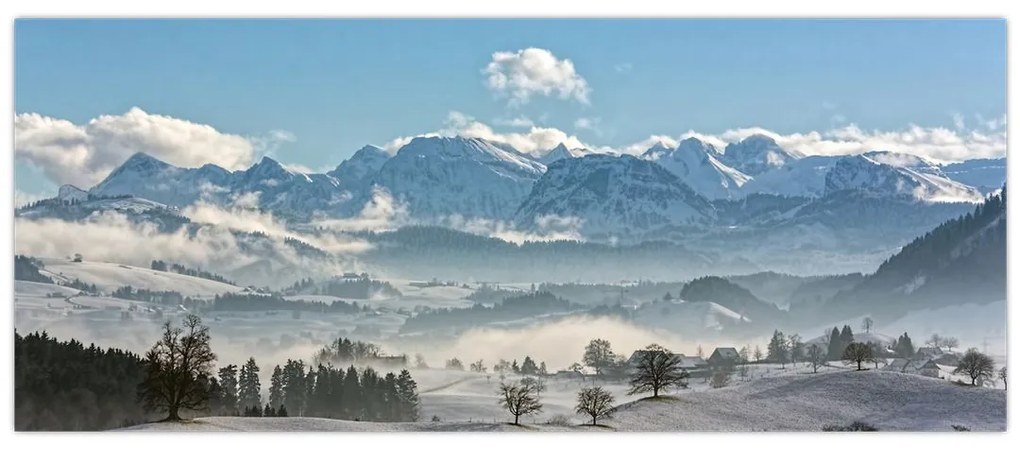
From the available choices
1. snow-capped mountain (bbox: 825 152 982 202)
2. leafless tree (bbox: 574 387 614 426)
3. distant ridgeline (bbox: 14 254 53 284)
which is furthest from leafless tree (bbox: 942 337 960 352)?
distant ridgeline (bbox: 14 254 53 284)

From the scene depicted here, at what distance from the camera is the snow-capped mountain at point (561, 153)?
117 feet

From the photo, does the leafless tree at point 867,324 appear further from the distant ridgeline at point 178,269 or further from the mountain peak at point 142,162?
the mountain peak at point 142,162

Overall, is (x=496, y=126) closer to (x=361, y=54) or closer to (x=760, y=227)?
(x=361, y=54)

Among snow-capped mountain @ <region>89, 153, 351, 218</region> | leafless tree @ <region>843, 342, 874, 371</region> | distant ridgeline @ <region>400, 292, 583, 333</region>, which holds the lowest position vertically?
leafless tree @ <region>843, 342, 874, 371</region>

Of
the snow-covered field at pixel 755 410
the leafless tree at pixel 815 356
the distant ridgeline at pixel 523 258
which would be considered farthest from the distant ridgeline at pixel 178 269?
the leafless tree at pixel 815 356

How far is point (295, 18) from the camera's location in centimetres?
2975

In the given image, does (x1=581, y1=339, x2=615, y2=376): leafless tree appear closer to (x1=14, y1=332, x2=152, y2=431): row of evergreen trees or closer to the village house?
the village house

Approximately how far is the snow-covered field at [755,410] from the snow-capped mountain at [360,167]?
26.2 ft

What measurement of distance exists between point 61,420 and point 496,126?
15.5m

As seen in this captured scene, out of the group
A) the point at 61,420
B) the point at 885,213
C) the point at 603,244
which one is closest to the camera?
the point at 61,420

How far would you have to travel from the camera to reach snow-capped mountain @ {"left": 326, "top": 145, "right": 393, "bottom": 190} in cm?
3497

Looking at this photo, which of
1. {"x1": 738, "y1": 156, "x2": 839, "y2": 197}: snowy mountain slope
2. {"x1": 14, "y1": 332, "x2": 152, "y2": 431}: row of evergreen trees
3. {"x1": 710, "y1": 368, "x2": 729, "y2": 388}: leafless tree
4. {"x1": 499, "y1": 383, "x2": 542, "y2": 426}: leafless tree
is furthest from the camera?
A: {"x1": 738, "y1": 156, "x2": 839, "y2": 197}: snowy mountain slope

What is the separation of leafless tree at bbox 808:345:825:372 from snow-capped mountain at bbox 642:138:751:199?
6526mm

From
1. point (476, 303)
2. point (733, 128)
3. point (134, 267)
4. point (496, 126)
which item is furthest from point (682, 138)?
point (134, 267)
